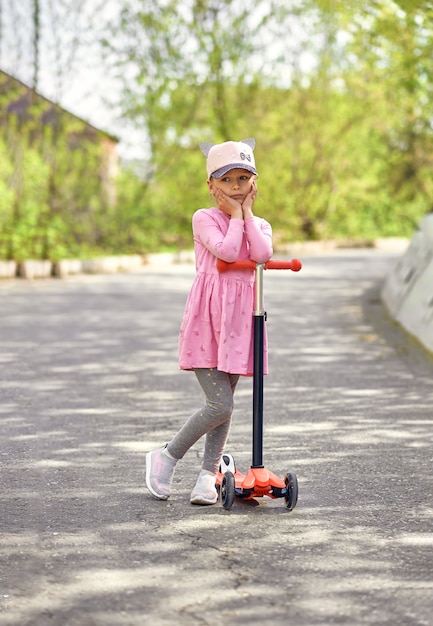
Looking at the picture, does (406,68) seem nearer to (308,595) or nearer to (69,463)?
(69,463)

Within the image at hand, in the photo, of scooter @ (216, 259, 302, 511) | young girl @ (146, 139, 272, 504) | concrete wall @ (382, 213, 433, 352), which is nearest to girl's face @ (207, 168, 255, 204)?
young girl @ (146, 139, 272, 504)

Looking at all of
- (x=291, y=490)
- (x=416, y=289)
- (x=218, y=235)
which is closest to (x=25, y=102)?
(x=416, y=289)

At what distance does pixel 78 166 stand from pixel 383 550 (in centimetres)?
1844

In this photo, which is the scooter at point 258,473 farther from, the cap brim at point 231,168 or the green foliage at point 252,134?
the green foliage at point 252,134

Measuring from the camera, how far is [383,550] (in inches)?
165

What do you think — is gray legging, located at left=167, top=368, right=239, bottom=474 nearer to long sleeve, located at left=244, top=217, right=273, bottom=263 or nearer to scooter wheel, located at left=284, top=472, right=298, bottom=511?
scooter wheel, located at left=284, top=472, right=298, bottom=511

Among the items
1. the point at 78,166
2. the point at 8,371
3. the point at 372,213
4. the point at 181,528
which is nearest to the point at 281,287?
the point at 78,166

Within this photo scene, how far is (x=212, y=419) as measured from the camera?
5.00 meters

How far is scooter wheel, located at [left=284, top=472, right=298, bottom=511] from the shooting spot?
15.6 feet

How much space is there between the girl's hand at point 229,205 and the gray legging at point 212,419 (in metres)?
0.66

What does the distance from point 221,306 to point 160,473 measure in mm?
758

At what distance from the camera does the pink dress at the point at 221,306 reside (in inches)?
A: 192

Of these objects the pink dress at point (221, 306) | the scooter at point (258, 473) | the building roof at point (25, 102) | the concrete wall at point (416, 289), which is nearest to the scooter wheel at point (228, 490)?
the scooter at point (258, 473)

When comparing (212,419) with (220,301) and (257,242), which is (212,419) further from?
(257,242)
